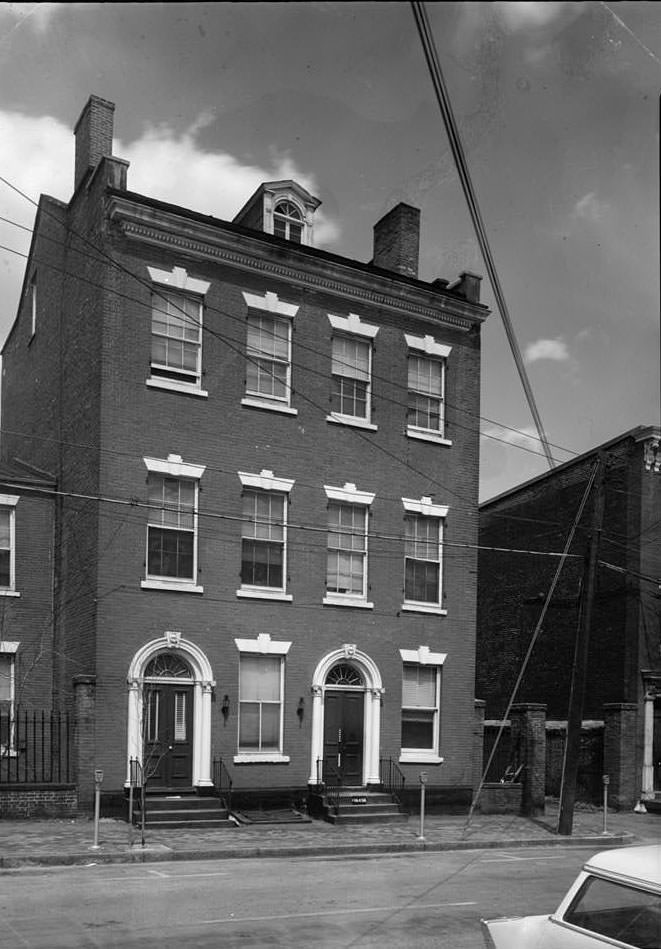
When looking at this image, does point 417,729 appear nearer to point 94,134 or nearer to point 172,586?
point 172,586

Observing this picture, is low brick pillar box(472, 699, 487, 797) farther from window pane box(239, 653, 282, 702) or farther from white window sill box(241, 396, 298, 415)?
white window sill box(241, 396, 298, 415)

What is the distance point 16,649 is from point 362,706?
8.05 metres

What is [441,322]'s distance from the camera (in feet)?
90.6

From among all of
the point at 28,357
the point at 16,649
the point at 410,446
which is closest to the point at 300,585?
the point at 410,446

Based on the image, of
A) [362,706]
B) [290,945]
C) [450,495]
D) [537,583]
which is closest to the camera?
[290,945]

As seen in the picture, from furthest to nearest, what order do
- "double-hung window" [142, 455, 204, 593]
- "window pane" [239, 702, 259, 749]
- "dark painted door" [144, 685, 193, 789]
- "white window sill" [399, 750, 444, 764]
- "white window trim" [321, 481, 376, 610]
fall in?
"white window sill" [399, 750, 444, 764] < "white window trim" [321, 481, 376, 610] < "window pane" [239, 702, 259, 749] < "double-hung window" [142, 455, 204, 593] < "dark painted door" [144, 685, 193, 789]

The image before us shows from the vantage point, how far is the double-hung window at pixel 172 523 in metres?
22.9

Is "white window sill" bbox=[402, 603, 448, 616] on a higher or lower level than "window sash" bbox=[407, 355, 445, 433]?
lower

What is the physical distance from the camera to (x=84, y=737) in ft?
70.0

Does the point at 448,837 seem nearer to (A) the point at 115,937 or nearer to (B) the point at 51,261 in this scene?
(A) the point at 115,937

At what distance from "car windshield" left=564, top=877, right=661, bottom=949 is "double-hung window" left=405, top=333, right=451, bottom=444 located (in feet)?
67.3

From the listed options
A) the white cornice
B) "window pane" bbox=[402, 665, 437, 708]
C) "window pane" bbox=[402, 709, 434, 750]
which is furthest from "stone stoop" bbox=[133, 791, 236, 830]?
the white cornice

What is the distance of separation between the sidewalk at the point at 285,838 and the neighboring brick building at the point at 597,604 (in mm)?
4463

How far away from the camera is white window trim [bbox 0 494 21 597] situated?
23781mm
